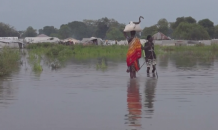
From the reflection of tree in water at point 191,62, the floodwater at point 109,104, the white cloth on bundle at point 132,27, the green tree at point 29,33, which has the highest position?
the green tree at point 29,33

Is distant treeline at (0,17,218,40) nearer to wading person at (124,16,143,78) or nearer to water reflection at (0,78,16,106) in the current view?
→ wading person at (124,16,143,78)

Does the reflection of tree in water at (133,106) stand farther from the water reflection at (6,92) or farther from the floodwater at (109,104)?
the water reflection at (6,92)

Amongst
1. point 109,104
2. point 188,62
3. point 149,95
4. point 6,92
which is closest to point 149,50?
point 149,95

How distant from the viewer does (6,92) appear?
10648mm

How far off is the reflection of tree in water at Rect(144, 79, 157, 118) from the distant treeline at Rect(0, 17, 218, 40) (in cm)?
5438

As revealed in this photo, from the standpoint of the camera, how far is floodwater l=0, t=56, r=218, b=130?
7.04 metres

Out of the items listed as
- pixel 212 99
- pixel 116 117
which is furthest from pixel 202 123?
pixel 212 99

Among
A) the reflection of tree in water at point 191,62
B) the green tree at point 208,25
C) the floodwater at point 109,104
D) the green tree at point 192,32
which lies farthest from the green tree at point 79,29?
the floodwater at point 109,104

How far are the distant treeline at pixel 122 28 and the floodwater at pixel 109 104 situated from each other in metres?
Answer: 55.1

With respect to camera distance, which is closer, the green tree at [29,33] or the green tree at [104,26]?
the green tree at [104,26]

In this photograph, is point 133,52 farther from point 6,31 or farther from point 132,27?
point 6,31

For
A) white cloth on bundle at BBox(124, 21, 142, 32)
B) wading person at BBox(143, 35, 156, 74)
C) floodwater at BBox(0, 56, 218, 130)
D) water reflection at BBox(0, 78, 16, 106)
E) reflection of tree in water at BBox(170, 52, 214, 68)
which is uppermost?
white cloth on bundle at BBox(124, 21, 142, 32)

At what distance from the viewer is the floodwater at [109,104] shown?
23.1ft

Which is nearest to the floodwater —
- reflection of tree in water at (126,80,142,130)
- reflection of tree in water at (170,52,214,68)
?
reflection of tree in water at (126,80,142,130)
